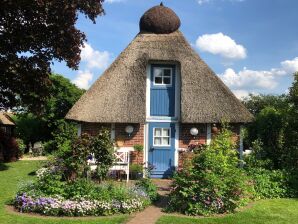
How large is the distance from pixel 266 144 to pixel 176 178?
8.91 m

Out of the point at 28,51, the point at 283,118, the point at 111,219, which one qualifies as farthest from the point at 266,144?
the point at 28,51

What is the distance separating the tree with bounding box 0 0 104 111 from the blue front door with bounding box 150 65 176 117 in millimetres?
7640

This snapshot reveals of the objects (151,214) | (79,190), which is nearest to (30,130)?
(79,190)

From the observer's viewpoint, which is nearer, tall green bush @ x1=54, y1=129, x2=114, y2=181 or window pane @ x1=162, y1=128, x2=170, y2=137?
tall green bush @ x1=54, y1=129, x2=114, y2=181

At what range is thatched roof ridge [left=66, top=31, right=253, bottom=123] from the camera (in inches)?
675

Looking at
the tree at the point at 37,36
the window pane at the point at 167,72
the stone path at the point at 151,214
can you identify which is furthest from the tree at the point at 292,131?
the tree at the point at 37,36

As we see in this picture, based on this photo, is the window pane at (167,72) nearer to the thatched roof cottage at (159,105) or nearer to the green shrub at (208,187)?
the thatched roof cottage at (159,105)

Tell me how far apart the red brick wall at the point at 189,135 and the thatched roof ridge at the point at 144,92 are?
64cm

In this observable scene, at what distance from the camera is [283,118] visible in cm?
1738

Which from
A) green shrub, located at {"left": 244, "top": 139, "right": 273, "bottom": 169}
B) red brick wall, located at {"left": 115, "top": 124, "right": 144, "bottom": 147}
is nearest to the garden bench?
red brick wall, located at {"left": 115, "top": 124, "right": 144, "bottom": 147}

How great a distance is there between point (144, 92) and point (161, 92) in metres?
0.84

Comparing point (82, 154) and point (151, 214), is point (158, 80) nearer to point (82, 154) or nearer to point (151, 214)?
→ point (82, 154)

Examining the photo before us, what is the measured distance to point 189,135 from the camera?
17688 mm

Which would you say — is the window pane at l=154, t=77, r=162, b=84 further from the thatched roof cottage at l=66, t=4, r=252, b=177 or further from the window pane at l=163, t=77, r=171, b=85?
the window pane at l=163, t=77, r=171, b=85
